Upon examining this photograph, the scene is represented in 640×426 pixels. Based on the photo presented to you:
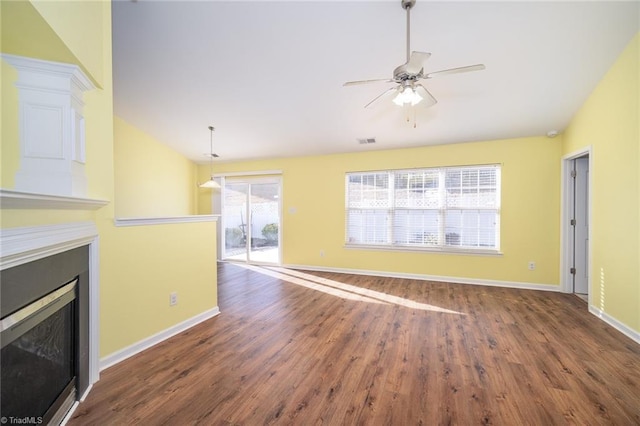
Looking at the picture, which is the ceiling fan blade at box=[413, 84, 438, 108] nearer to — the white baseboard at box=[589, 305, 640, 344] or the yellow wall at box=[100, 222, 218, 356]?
the yellow wall at box=[100, 222, 218, 356]

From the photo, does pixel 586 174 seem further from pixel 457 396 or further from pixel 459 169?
pixel 457 396

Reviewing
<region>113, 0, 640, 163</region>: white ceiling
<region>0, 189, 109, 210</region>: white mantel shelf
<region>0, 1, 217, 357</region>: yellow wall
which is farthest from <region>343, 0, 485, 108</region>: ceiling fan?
<region>0, 189, 109, 210</region>: white mantel shelf

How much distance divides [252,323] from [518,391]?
2414 mm

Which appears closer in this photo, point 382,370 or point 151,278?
point 382,370

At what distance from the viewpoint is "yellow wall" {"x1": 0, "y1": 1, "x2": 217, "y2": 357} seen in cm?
138

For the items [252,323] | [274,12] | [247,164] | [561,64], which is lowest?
[252,323]

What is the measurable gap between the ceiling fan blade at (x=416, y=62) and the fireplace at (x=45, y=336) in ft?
8.43

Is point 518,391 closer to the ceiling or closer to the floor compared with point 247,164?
closer to the floor

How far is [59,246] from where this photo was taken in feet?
4.92

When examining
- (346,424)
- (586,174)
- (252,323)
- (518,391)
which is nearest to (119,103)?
(252,323)

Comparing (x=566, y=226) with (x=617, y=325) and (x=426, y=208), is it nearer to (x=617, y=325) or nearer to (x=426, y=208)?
(x=617, y=325)

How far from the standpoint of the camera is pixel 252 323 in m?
2.96

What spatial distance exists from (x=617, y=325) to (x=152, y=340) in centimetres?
471

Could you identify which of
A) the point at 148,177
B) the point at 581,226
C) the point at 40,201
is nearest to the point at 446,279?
the point at 581,226
